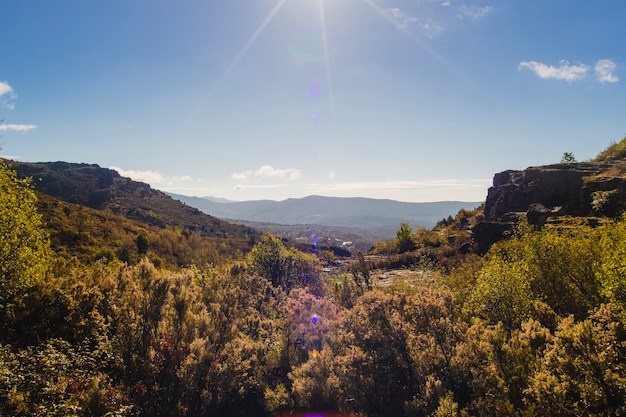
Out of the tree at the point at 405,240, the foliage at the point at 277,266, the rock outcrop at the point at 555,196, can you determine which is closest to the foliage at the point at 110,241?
the foliage at the point at 277,266

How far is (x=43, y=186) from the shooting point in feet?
643

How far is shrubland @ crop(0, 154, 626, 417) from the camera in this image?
18016mm

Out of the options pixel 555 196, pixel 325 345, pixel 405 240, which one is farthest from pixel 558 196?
pixel 325 345

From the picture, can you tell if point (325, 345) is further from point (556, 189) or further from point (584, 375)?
point (556, 189)

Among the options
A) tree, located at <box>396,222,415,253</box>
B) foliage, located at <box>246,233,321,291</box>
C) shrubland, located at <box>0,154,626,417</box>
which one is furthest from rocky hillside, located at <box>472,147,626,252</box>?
foliage, located at <box>246,233,321,291</box>

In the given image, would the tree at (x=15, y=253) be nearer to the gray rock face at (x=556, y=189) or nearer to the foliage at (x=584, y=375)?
the foliage at (x=584, y=375)

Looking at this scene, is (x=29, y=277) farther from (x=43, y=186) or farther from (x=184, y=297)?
(x=43, y=186)

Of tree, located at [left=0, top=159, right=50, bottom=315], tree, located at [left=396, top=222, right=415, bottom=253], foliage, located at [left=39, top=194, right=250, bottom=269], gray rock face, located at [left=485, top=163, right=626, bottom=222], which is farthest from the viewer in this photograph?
tree, located at [left=396, top=222, right=415, bottom=253]

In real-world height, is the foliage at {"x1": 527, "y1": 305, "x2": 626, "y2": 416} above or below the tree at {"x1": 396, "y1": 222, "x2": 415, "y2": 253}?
above

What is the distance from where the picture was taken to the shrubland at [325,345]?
59.1ft

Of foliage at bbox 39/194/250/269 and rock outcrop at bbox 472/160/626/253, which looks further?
foliage at bbox 39/194/250/269

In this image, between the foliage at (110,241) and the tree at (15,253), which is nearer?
the tree at (15,253)

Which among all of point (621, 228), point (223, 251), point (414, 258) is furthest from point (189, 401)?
point (223, 251)

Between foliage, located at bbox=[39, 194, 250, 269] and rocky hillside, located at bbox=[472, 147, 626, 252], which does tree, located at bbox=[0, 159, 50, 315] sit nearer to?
foliage, located at bbox=[39, 194, 250, 269]
